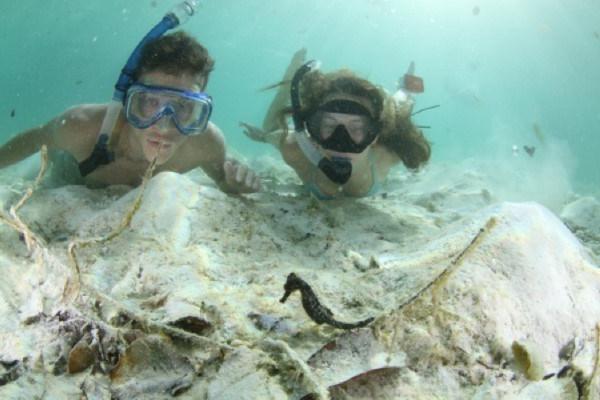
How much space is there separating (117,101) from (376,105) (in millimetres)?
2948

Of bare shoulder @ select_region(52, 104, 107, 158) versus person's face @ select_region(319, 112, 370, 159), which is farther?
person's face @ select_region(319, 112, 370, 159)

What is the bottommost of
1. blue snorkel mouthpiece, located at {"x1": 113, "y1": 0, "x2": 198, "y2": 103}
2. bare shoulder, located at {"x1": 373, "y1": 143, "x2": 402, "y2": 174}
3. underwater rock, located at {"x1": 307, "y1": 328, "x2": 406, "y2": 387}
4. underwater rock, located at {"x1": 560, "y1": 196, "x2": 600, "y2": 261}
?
underwater rock, located at {"x1": 560, "y1": 196, "x2": 600, "y2": 261}

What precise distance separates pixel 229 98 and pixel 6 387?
488 feet

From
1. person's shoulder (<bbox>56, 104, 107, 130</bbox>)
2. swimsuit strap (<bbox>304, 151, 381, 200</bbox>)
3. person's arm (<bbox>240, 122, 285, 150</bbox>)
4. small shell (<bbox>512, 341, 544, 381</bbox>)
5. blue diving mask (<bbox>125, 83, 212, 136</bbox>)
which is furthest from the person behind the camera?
person's arm (<bbox>240, 122, 285, 150</bbox>)

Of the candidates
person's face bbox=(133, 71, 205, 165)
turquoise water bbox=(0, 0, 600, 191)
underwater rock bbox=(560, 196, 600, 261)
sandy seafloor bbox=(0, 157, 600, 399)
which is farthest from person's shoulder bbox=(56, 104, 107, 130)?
turquoise water bbox=(0, 0, 600, 191)

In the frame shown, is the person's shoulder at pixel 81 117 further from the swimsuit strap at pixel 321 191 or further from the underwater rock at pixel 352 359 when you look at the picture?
the underwater rock at pixel 352 359

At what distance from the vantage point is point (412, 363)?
3.99ft

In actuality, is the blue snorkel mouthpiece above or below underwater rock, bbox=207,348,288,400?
above

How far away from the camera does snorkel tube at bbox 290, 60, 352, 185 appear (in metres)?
4.87

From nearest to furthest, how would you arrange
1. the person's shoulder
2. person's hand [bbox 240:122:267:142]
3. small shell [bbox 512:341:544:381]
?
small shell [bbox 512:341:544:381] < the person's shoulder < person's hand [bbox 240:122:267:142]

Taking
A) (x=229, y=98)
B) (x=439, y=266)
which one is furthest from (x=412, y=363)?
(x=229, y=98)

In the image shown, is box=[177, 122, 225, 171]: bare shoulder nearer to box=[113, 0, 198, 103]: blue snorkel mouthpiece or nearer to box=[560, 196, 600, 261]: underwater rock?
box=[113, 0, 198, 103]: blue snorkel mouthpiece

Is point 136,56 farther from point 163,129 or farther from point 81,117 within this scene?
point 81,117

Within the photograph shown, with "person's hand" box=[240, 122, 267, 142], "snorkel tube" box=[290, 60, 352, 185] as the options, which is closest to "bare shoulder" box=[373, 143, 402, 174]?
"snorkel tube" box=[290, 60, 352, 185]
